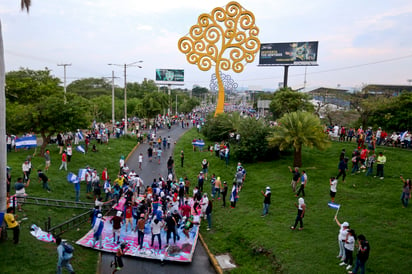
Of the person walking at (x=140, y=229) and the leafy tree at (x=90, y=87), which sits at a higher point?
the leafy tree at (x=90, y=87)

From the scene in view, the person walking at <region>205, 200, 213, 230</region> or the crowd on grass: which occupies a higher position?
the crowd on grass

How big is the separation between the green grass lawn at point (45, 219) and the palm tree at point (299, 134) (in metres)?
12.3

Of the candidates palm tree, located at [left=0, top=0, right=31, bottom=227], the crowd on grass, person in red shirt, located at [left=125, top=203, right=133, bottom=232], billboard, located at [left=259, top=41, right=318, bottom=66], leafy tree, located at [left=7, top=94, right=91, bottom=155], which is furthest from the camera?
billboard, located at [left=259, top=41, right=318, bottom=66]

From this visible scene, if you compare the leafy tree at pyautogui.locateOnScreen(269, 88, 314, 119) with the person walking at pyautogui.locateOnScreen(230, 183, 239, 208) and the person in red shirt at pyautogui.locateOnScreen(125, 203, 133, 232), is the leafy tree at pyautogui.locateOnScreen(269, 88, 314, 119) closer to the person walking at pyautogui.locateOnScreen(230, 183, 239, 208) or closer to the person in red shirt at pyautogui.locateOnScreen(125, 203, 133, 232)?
the person walking at pyautogui.locateOnScreen(230, 183, 239, 208)

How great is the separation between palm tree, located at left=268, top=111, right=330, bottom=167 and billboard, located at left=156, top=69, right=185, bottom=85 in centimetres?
6563

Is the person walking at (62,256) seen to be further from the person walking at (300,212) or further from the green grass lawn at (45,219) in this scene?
the person walking at (300,212)

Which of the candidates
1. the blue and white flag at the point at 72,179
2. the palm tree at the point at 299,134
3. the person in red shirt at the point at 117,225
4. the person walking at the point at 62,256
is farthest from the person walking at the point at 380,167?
the blue and white flag at the point at 72,179

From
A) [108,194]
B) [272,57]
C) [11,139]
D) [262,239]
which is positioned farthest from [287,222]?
[272,57]

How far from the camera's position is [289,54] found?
58.4 metres

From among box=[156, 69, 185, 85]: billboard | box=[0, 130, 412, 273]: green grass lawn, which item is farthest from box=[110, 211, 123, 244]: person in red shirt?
box=[156, 69, 185, 85]: billboard

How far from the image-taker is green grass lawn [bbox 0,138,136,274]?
9916 millimetres

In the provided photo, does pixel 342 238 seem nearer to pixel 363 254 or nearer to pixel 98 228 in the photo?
pixel 363 254

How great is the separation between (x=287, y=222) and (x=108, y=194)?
9253 millimetres

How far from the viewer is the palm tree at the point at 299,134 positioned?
21.8 metres
